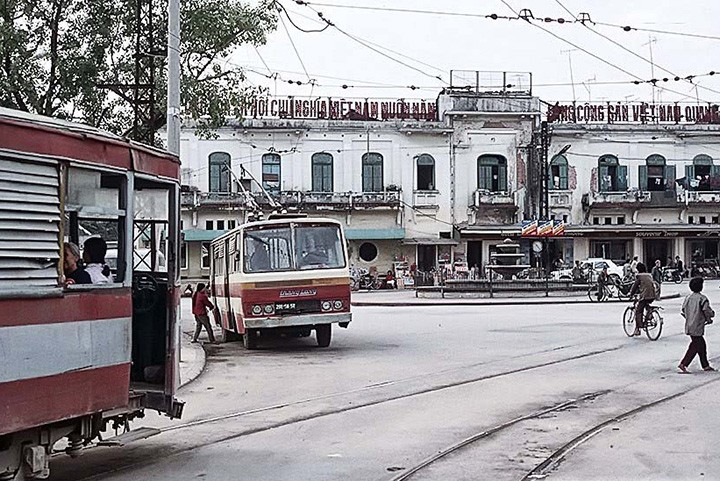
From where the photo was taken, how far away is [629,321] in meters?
23.9

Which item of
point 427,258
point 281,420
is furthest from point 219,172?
point 281,420

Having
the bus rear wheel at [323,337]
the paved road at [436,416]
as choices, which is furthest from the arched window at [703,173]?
the bus rear wheel at [323,337]

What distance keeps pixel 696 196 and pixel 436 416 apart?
52528 mm

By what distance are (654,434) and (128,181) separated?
20.0ft

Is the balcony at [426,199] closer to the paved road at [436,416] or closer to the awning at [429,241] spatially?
the awning at [429,241]

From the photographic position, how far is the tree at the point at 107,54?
18.7 m

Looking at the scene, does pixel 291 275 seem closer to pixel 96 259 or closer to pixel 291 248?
pixel 291 248

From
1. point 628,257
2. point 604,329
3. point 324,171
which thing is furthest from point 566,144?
point 604,329

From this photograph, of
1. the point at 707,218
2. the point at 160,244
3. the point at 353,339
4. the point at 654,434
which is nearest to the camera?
the point at 160,244

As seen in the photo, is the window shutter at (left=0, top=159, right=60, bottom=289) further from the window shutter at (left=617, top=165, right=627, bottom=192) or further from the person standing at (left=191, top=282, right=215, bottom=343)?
the window shutter at (left=617, top=165, right=627, bottom=192)

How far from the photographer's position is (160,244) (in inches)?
390

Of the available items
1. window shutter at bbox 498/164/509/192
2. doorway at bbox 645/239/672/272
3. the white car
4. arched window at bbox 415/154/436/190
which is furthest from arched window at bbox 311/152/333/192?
doorway at bbox 645/239/672/272

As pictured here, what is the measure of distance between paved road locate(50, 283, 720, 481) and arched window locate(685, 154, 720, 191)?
135 ft

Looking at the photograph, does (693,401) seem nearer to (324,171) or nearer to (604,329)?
(604,329)
